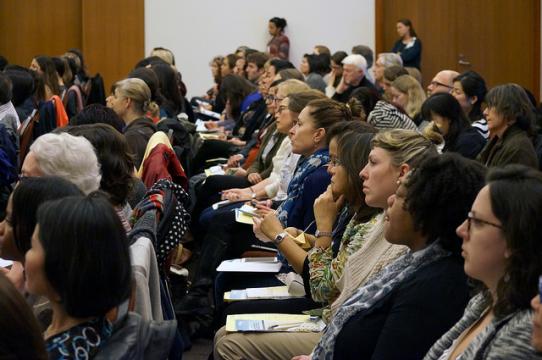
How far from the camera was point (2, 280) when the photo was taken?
1.55 meters

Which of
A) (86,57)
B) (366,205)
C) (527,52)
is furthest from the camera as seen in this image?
(86,57)

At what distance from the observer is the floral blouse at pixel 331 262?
348 cm

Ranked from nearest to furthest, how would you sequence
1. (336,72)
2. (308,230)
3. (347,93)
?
(308,230)
(347,93)
(336,72)

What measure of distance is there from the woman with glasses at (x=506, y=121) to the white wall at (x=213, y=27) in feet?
29.8

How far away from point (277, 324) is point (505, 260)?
1.56 m

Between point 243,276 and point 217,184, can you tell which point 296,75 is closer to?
point 217,184

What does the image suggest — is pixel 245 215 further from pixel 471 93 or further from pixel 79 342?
pixel 79 342

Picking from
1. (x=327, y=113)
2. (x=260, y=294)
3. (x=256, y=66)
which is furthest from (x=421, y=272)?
(x=256, y=66)

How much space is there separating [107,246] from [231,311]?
78.3 inches

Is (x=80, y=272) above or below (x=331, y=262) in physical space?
above

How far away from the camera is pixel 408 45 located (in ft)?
43.6

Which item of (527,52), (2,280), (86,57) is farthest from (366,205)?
(86,57)

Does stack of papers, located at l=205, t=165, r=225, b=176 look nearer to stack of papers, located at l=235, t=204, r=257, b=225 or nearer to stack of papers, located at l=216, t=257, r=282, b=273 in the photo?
stack of papers, located at l=235, t=204, r=257, b=225

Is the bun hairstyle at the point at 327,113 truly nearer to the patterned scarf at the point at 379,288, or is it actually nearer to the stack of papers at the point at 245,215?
the stack of papers at the point at 245,215
